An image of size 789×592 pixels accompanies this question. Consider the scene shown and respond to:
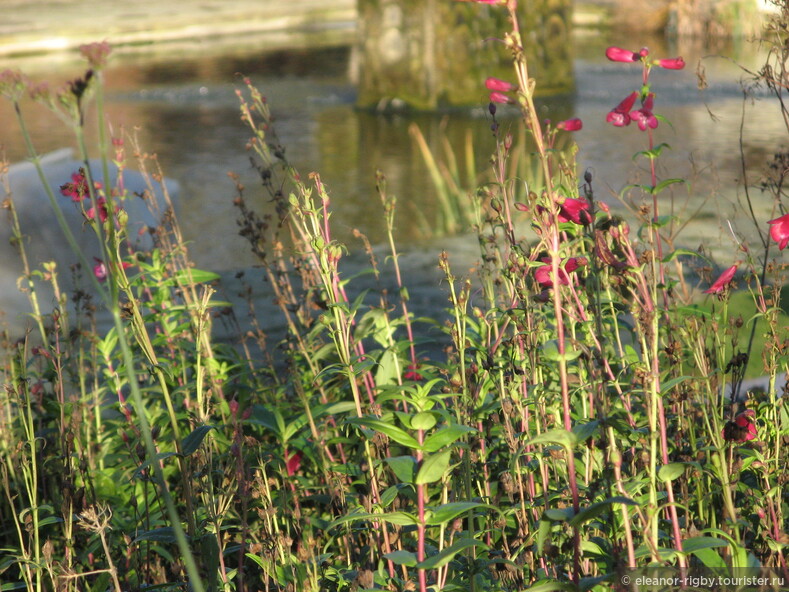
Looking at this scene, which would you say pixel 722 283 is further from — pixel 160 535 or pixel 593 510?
pixel 160 535

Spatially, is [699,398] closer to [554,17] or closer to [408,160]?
[408,160]

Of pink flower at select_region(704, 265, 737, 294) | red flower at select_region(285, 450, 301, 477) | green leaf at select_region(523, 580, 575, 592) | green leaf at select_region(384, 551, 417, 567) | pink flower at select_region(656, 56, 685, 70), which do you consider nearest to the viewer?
green leaf at select_region(523, 580, 575, 592)

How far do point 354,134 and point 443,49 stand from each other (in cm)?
154

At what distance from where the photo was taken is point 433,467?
5.61 feet

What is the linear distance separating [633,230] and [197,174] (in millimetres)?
3962

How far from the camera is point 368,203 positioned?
274 inches

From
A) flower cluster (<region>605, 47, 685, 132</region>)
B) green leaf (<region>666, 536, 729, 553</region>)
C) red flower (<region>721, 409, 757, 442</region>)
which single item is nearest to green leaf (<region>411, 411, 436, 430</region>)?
green leaf (<region>666, 536, 729, 553</region>)

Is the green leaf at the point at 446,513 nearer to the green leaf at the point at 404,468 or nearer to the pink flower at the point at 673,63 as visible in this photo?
the green leaf at the point at 404,468

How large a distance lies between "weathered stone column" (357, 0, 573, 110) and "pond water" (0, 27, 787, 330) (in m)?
0.30

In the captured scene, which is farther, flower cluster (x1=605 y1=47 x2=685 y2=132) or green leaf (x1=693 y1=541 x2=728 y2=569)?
flower cluster (x1=605 y1=47 x2=685 y2=132)

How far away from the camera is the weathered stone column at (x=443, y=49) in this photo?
33.2 ft

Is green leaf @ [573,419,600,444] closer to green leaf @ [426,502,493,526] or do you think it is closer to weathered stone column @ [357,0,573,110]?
green leaf @ [426,502,493,526]

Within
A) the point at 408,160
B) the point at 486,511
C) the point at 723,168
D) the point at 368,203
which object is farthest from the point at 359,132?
the point at 486,511

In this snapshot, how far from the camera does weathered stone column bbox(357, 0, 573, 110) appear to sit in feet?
33.2
